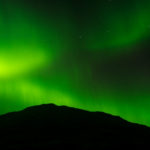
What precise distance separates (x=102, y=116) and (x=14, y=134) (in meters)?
26.2

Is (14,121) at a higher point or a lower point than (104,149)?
higher

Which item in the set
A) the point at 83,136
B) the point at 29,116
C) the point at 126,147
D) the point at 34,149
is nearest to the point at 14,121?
the point at 29,116

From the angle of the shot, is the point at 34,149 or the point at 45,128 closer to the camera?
the point at 34,149

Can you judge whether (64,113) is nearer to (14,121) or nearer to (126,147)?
(14,121)

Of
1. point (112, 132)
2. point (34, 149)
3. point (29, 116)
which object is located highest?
point (29, 116)

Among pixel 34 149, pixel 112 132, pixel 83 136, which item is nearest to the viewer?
pixel 34 149

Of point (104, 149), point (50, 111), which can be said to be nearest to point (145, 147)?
point (104, 149)

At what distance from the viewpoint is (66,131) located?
151 feet

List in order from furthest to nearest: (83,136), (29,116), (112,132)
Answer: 1. (29,116)
2. (112,132)
3. (83,136)

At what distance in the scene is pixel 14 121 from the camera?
56219 mm

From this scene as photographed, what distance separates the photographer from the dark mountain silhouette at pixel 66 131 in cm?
3494

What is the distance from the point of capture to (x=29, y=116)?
60531mm

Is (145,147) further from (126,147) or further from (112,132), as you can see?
(112,132)

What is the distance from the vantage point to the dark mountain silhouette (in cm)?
3494
